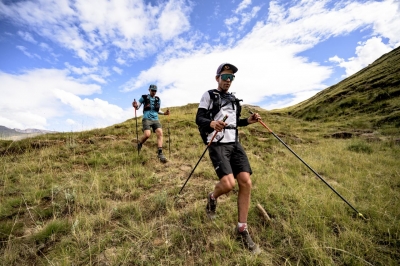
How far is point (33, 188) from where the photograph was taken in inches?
219

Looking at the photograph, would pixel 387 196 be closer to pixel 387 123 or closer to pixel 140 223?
pixel 140 223

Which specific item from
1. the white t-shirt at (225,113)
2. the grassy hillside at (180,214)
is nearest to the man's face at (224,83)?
the white t-shirt at (225,113)

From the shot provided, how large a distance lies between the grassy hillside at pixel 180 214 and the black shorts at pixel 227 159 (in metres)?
1.11

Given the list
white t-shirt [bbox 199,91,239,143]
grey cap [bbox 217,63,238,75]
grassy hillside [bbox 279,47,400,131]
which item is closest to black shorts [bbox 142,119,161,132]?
white t-shirt [bbox 199,91,239,143]

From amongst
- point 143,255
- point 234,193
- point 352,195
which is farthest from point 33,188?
point 352,195

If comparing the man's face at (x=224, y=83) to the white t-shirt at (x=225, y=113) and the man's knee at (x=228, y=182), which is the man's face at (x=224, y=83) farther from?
the man's knee at (x=228, y=182)

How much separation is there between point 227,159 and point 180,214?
1.70 metres

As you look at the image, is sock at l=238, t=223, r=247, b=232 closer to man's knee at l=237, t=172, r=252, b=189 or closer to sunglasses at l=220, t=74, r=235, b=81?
man's knee at l=237, t=172, r=252, b=189

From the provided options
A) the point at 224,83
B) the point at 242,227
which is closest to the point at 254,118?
the point at 224,83

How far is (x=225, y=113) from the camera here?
444cm

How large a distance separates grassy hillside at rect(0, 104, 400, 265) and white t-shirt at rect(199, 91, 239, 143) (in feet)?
5.59

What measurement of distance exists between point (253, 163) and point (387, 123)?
16174 mm

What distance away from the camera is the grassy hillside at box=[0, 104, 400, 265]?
131 inches

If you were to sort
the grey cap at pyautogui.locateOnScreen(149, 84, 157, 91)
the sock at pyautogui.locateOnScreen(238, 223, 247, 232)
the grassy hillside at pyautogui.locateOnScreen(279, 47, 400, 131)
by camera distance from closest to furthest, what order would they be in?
1. the sock at pyautogui.locateOnScreen(238, 223, 247, 232)
2. the grey cap at pyautogui.locateOnScreen(149, 84, 157, 91)
3. the grassy hillside at pyautogui.locateOnScreen(279, 47, 400, 131)
